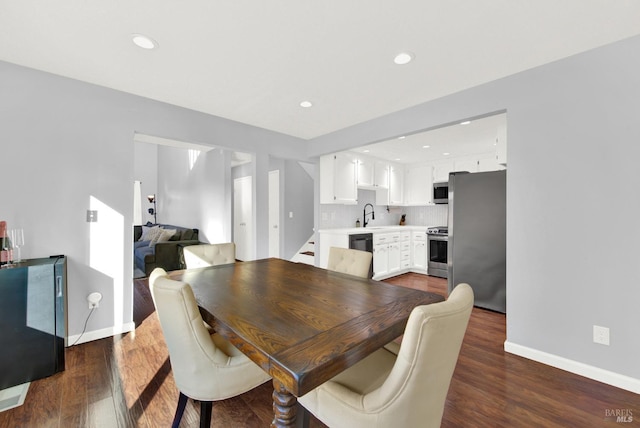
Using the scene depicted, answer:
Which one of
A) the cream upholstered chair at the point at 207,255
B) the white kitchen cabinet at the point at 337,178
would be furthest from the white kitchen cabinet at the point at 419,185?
the cream upholstered chair at the point at 207,255

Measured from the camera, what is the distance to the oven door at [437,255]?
15.4 feet

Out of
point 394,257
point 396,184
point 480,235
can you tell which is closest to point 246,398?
point 480,235

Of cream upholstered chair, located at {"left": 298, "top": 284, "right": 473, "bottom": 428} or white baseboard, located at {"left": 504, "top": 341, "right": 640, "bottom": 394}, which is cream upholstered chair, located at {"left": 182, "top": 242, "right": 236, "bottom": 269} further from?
white baseboard, located at {"left": 504, "top": 341, "right": 640, "bottom": 394}

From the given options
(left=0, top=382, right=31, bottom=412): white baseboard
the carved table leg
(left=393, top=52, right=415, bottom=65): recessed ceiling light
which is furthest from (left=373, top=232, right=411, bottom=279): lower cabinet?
(left=0, top=382, right=31, bottom=412): white baseboard

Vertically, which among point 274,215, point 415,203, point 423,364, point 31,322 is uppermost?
point 415,203

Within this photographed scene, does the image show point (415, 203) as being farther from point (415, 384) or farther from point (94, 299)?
point (94, 299)

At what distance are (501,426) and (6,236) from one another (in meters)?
3.55

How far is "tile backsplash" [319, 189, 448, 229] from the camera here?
487cm

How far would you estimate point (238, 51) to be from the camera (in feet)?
6.53

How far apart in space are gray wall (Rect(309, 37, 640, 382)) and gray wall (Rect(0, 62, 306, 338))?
3.54 meters

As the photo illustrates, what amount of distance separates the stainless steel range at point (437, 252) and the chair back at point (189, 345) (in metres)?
4.29

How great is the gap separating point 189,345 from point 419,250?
185 inches

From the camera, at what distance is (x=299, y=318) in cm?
122

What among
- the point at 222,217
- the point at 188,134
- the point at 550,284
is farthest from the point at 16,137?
the point at 550,284
